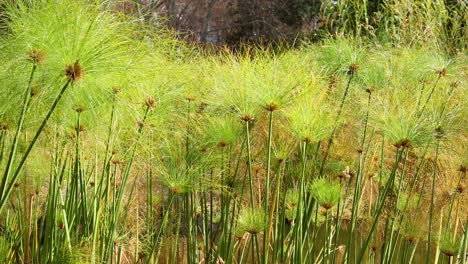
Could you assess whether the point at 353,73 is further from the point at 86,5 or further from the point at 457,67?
the point at 86,5

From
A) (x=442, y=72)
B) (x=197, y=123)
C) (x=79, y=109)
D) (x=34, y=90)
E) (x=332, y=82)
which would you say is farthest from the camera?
(x=332, y=82)

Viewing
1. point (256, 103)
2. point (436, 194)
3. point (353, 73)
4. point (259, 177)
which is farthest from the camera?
point (259, 177)

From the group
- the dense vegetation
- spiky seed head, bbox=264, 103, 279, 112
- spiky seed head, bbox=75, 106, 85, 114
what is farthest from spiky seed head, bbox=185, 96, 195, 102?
spiky seed head, bbox=75, 106, 85, 114

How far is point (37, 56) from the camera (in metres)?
1.20

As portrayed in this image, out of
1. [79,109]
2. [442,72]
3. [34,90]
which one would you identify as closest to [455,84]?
[442,72]

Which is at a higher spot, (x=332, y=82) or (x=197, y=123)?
(x=332, y=82)

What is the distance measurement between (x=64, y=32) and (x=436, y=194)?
152cm

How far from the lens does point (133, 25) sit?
1532mm

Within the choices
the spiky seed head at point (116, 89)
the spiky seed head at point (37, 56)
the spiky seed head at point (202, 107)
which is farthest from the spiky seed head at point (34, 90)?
the spiky seed head at point (202, 107)

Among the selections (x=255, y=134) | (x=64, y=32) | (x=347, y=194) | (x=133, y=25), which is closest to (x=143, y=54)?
(x=133, y=25)

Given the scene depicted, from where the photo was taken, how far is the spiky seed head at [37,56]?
1.19m

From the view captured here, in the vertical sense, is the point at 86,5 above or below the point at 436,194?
above

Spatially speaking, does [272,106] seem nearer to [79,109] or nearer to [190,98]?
[190,98]

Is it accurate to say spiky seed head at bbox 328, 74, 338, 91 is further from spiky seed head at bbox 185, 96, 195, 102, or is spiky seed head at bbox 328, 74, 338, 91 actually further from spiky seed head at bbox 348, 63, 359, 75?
spiky seed head at bbox 185, 96, 195, 102
